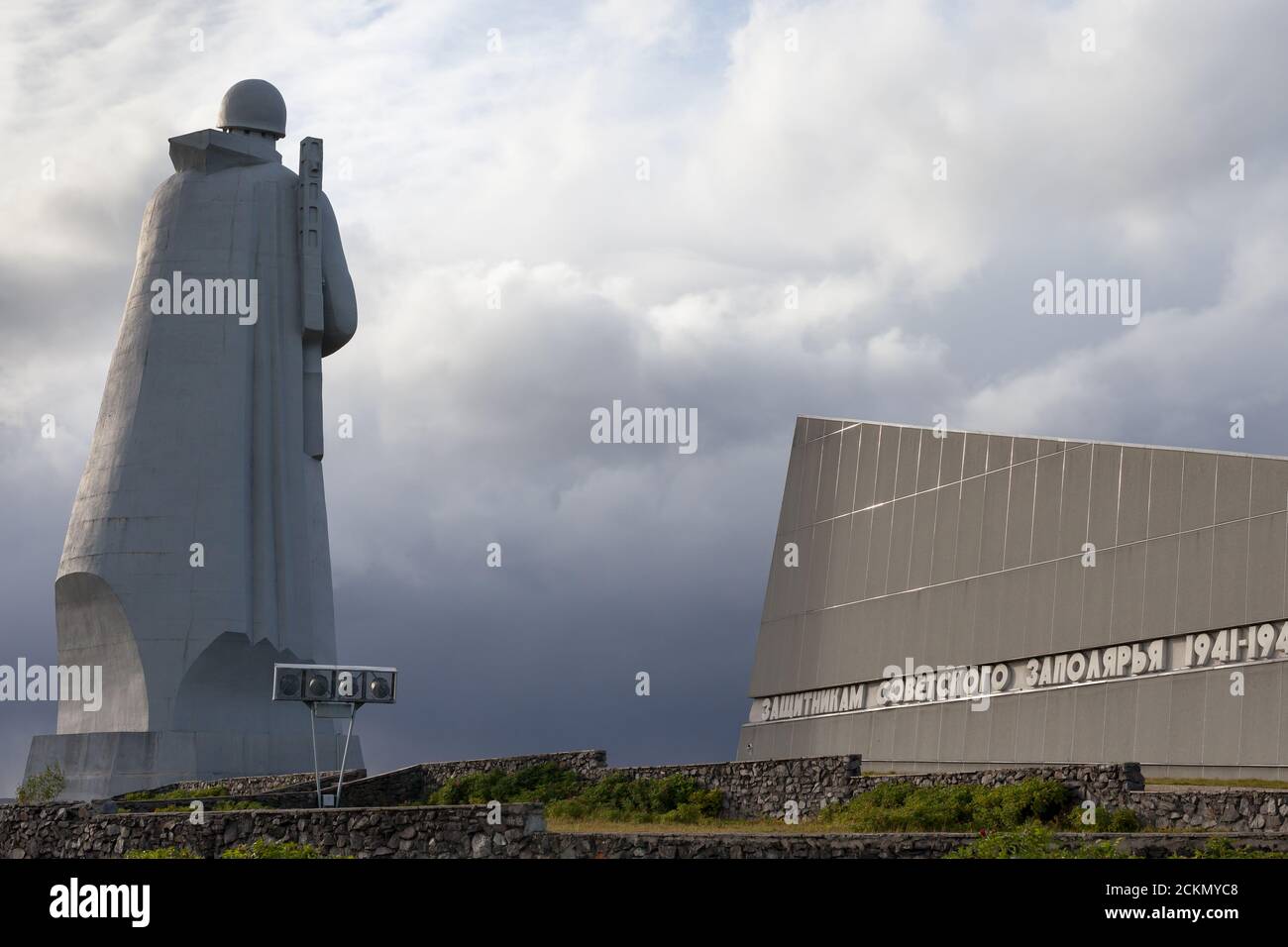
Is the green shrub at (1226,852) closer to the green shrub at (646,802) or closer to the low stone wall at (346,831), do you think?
the low stone wall at (346,831)

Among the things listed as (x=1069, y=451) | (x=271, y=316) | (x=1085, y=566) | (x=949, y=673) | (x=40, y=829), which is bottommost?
(x=40, y=829)

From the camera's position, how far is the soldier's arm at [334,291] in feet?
154

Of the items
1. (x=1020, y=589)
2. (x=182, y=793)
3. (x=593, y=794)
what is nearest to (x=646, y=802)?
(x=593, y=794)

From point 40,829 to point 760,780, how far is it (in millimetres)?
12229

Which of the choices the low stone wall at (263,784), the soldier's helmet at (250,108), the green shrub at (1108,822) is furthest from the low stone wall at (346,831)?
the soldier's helmet at (250,108)

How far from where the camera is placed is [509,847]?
16781 mm

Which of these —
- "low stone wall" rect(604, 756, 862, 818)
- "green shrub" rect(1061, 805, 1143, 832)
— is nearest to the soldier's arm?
"low stone wall" rect(604, 756, 862, 818)

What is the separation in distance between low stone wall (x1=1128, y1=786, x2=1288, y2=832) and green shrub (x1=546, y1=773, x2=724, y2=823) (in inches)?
342

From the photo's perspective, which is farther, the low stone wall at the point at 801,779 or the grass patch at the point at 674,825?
the grass patch at the point at 674,825

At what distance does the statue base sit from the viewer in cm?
4012

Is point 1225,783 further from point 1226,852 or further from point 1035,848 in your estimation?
point 1035,848

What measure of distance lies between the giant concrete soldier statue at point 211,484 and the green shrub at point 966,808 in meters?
22.4
